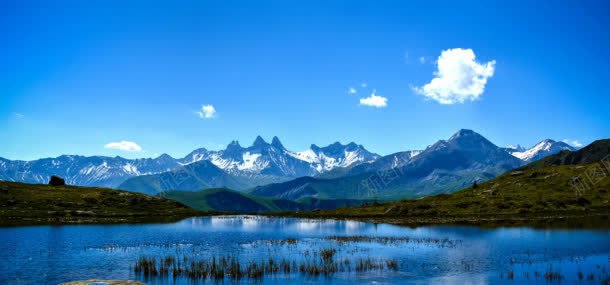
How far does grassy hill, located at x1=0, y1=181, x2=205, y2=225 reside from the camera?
136125 millimetres

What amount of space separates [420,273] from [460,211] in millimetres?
119465

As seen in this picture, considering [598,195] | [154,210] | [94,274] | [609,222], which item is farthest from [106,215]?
[598,195]

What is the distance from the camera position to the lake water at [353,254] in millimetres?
49688

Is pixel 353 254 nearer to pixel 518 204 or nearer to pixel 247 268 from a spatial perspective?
pixel 247 268

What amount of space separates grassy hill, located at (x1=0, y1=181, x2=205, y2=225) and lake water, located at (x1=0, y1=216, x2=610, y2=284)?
38715 mm

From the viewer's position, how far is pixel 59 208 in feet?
505

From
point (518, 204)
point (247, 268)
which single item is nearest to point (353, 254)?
point (247, 268)

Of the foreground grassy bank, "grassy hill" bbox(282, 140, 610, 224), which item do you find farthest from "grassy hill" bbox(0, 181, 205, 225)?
"grassy hill" bbox(282, 140, 610, 224)

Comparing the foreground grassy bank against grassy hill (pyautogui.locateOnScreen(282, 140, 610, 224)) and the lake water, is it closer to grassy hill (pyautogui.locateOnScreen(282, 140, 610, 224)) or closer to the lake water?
grassy hill (pyautogui.locateOnScreen(282, 140, 610, 224))

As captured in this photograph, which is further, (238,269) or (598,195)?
(598,195)

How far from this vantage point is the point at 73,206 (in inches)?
6255

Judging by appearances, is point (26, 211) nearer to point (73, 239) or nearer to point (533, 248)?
point (73, 239)

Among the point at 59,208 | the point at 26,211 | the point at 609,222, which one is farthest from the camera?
the point at 59,208

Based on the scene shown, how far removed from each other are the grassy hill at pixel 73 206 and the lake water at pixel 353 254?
38.7 m
